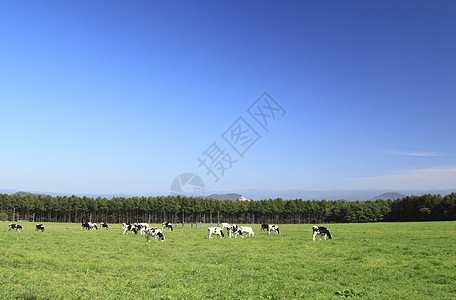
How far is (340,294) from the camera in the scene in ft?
39.9

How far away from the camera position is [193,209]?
349ft

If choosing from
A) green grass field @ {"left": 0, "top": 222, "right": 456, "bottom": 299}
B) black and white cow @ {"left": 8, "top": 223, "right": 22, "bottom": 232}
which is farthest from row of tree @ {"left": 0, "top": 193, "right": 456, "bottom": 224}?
green grass field @ {"left": 0, "top": 222, "right": 456, "bottom": 299}

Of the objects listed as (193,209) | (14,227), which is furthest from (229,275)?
(193,209)

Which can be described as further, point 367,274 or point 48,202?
point 48,202

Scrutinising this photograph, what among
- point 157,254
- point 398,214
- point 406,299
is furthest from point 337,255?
point 398,214

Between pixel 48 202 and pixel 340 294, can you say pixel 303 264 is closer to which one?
pixel 340 294

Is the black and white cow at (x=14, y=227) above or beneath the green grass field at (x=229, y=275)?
beneath

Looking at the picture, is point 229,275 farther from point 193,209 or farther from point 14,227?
point 193,209

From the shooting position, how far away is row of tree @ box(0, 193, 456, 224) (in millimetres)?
104562

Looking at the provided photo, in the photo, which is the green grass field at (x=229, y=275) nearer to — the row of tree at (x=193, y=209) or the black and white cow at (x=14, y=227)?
the black and white cow at (x=14, y=227)

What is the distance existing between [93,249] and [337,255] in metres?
16.8

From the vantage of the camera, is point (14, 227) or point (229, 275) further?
point (14, 227)

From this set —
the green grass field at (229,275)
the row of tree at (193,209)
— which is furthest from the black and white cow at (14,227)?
the row of tree at (193,209)

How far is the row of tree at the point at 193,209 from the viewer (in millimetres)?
104562
